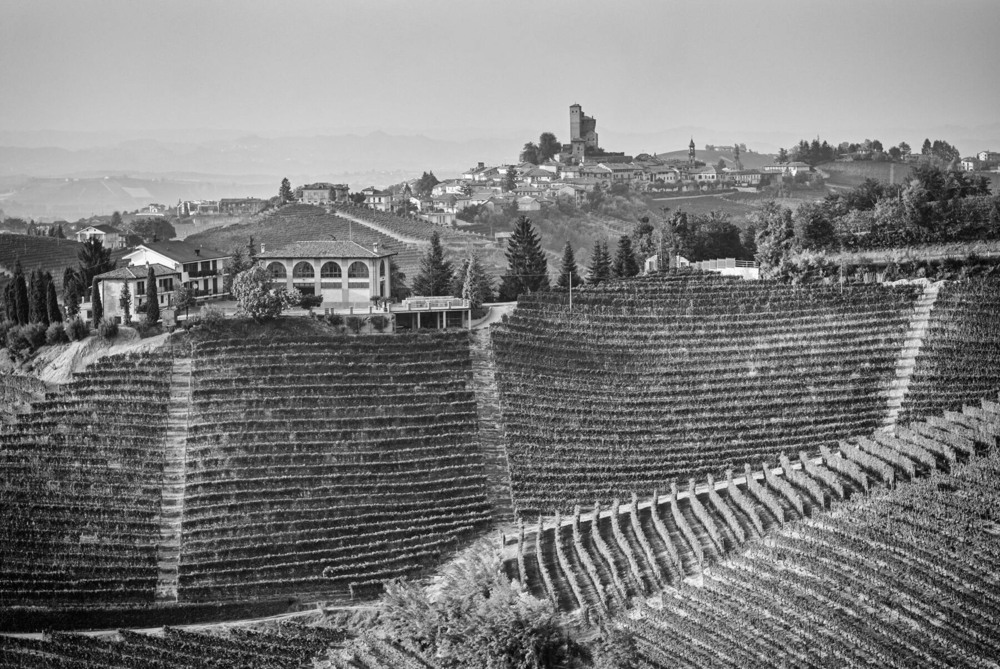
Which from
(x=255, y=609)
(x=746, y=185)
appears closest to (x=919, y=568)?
(x=255, y=609)

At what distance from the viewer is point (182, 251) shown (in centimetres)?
4519

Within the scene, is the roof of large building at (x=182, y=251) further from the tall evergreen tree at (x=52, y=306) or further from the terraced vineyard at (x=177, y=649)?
the terraced vineyard at (x=177, y=649)

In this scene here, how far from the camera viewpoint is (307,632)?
29578mm

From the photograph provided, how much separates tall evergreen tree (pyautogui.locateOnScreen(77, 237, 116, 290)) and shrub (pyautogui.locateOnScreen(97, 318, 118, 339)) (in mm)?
7167

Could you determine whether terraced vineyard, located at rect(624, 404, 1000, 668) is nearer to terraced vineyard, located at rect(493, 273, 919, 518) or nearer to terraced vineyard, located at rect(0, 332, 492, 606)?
terraced vineyard, located at rect(493, 273, 919, 518)

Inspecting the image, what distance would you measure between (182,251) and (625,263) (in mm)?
14034

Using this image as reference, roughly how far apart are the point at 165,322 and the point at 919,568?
2051 cm

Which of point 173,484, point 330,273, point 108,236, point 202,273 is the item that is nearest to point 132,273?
point 202,273

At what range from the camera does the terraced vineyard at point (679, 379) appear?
34.5m

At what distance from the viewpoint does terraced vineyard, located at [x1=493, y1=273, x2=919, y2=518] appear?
3450cm

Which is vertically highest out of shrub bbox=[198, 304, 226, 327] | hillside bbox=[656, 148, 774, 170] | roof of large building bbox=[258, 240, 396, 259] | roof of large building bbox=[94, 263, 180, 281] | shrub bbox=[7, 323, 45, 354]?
hillside bbox=[656, 148, 774, 170]

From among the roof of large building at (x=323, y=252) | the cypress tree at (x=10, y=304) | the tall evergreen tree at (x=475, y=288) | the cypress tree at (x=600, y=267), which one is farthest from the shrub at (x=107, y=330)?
the cypress tree at (x=600, y=267)

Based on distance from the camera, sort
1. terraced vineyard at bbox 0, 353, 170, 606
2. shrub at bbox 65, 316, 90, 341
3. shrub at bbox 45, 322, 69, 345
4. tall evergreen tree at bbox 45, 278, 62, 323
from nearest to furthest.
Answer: terraced vineyard at bbox 0, 353, 170, 606 → shrub at bbox 65, 316, 90, 341 → shrub at bbox 45, 322, 69, 345 → tall evergreen tree at bbox 45, 278, 62, 323

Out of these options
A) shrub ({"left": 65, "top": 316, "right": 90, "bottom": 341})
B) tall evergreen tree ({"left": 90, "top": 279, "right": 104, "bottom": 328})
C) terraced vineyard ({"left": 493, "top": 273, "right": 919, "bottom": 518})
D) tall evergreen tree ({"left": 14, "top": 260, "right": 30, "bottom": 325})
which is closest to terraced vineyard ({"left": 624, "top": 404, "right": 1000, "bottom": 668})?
terraced vineyard ({"left": 493, "top": 273, "right": 919, "bottom": 518})
